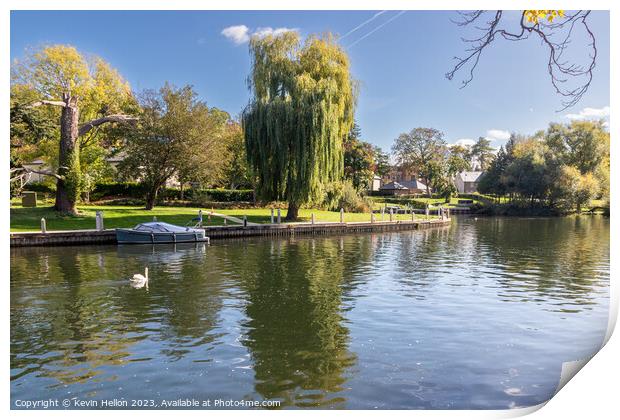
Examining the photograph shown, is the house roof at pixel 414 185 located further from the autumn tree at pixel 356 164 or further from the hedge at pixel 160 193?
the hedge at pixel 160 193

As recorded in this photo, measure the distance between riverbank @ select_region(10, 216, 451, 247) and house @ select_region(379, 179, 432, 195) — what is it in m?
33.9

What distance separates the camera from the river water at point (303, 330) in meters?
6.37

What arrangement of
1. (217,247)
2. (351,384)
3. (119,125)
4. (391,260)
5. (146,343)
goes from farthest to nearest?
(119,125), (217,247), (391,260), (146,343), (351,384)

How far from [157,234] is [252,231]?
5649 mm

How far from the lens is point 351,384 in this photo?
6.48m

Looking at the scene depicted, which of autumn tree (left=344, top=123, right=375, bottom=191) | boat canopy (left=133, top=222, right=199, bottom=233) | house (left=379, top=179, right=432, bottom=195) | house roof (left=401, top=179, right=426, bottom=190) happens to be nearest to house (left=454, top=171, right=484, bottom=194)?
house (left=379, top=179, right=432, bottom=195)

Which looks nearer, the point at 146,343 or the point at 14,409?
the point at 14,409

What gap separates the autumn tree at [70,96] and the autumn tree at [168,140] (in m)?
2.09

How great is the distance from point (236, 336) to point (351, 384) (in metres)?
2.67

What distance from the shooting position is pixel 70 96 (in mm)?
25516

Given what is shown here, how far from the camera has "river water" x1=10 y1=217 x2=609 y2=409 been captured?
6371mm

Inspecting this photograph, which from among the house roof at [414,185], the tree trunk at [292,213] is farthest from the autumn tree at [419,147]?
the tree trunk at [292,213]

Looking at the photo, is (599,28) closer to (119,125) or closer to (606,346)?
(606,346)
